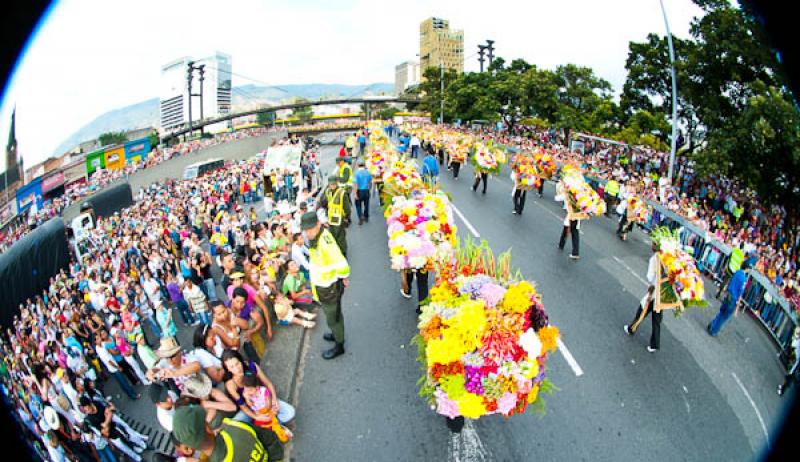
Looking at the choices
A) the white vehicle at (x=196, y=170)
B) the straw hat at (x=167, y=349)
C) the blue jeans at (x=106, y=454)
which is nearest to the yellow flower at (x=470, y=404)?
the straw hat at (x=167, y=349)

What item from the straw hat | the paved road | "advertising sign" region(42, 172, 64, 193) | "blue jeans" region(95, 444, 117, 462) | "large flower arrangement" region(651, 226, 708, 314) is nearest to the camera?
the paved road

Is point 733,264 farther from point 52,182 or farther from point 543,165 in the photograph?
point 52,182

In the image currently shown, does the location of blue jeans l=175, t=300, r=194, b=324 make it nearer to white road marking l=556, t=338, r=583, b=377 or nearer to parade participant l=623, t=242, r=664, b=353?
white road marking l=556, t=338, r=583, b=377

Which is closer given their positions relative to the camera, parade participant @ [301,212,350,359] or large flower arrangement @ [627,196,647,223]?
parade participant @ [301,212,350,359]

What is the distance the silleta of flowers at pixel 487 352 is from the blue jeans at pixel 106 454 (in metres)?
4.47

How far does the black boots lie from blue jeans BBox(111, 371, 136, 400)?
4.12 meters

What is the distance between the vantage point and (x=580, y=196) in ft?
A: 30.4

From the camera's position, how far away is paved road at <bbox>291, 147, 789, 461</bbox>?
4238mm

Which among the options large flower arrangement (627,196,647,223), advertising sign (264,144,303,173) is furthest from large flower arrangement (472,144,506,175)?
advertising sign (264,144,303,173)

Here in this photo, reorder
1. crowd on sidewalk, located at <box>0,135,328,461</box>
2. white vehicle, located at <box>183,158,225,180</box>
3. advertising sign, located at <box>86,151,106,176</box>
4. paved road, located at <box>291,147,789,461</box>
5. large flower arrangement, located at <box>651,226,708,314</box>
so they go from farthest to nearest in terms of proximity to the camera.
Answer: white vehicle, located at <box>183,158,225,180</box>
advertising sign, located at <box>86,151,106,176</box>
large flower arrangement, located at <box>651,226,708,314</box>
paved road, located at <box>291,147,789,461</box>
crowd on sidewalk, located at <box>0,135,328,461</box>

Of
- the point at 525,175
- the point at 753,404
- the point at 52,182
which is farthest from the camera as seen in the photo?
the point at 52,182

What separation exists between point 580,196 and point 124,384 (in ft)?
34.0

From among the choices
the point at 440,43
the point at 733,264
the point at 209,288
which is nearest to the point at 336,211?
the point at 209,288

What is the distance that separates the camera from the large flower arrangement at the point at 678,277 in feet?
18.9
